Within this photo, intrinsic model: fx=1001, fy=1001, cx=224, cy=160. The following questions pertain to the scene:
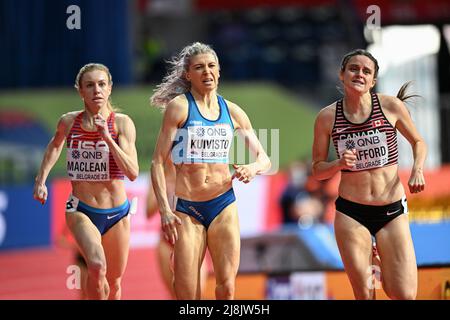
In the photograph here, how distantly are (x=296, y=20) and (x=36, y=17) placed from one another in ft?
22.9

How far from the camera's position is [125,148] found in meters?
7.43

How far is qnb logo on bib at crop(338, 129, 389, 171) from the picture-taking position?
7.17 meters

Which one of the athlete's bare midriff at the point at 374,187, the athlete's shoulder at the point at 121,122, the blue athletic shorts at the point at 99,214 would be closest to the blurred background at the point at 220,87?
the blue athletic shorts at the point at 99,214

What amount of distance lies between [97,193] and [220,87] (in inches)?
451

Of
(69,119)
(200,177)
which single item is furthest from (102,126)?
(200,177)

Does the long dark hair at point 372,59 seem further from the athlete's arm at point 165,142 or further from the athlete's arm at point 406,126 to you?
the athlete's arm at point 165,142

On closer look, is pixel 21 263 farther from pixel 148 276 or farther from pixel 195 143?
pixel 195 143

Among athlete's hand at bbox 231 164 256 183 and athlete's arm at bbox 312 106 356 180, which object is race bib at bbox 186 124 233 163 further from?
athlete's arm at bbox 312 106 356 180

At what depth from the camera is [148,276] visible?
14.0m

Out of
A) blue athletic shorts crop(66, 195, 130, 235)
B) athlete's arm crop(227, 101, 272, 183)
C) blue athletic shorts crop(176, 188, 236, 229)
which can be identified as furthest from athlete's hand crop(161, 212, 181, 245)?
athlete's arm crop(227, 101, 272, 183)

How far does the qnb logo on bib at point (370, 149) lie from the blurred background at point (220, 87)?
4.69 meters

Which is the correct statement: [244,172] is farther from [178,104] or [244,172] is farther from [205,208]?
[178,104]

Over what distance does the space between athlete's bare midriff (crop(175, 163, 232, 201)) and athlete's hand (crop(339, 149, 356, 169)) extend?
0.85 meters

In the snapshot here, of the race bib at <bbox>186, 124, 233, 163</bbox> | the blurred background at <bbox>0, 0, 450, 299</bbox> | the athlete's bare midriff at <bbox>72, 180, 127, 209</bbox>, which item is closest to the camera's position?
the race bib at <bbox>186, 124, 233, 163</bbox>
